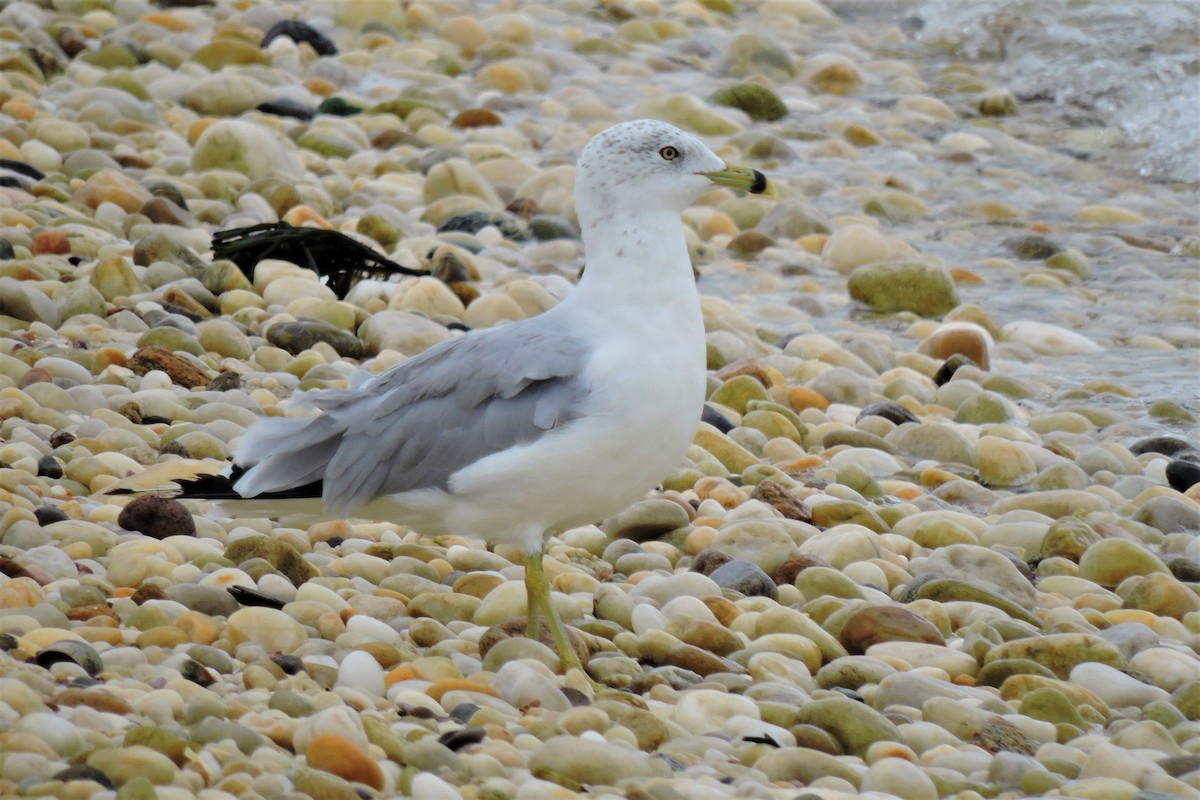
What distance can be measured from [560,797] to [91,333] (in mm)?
3701

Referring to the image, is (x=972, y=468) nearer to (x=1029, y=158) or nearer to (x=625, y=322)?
(x=625, y=322)

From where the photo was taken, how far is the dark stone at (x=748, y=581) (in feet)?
15.3

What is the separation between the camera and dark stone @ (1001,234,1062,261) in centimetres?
955

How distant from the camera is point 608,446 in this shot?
12.9ft

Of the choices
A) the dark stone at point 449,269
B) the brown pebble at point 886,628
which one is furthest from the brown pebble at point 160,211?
the brown pebble at point 886,628

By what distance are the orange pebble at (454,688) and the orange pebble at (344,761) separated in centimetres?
54

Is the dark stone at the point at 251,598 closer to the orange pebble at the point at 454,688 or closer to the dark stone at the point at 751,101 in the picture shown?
the orange pebble at the point at 454,688

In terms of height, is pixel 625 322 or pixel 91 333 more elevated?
pixel 625 322

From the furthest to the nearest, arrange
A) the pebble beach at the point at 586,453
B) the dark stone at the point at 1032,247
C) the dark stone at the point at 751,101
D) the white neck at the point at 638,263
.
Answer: the dark stone at the point at 751,101, the dark stone at the point at 1032,247, the white neck at the point at 638,263, the pebble beach at the point at 586,453

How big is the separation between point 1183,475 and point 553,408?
3173mm

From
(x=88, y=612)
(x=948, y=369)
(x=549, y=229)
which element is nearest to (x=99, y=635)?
(x=88, y=612)

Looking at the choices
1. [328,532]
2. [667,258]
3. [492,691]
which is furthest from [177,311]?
[492,691]

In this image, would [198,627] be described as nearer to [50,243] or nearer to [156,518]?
[156,518]

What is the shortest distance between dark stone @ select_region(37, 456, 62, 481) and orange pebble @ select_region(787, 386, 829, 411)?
3147 millimetres
